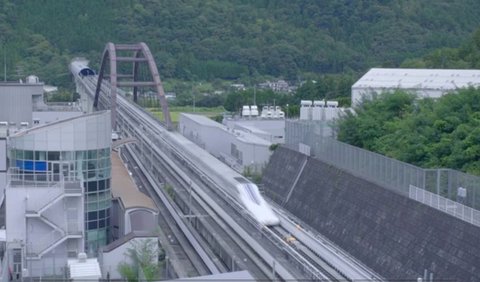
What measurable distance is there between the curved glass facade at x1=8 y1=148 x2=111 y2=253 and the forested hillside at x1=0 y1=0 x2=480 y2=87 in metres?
41.0

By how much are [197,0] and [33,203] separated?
54.4 metres

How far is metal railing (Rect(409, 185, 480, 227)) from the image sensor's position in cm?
1418

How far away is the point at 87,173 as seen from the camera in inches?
659

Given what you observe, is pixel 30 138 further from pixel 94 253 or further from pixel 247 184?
pixel 247 184

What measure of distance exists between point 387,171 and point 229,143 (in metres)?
13.1

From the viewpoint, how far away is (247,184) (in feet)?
64.3

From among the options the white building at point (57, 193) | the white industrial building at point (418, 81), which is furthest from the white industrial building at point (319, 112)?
the white building at point (57, 193)

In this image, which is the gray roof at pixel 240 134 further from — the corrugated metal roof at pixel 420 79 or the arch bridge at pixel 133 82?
the corrugated metal roof at pixel 420 79

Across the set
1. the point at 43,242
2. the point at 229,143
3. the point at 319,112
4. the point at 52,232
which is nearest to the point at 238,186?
the point at 52,232

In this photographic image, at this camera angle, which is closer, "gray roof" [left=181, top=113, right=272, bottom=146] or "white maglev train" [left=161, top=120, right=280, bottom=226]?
"white maglev train" [left=161, top=120, right=280, bottom=226]

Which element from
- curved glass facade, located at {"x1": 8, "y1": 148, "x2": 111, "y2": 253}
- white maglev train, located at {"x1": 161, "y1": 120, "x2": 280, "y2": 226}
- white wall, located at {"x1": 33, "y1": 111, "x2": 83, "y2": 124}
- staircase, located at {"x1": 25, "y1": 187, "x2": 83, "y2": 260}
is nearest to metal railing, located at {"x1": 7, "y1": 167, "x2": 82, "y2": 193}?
curved glass facade, located at {"x1": 8, "y1": 148, "x2": 111, "y2": 253}

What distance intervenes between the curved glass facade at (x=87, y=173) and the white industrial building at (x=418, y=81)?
12581 mm

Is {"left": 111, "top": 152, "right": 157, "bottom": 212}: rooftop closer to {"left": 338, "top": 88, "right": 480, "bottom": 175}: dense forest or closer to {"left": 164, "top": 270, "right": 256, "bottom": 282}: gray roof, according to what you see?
{"left": 164, "top": 270, "right": 256, "bottom": 282}: gray roof

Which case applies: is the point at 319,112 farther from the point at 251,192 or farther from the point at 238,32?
the point at 238,32
